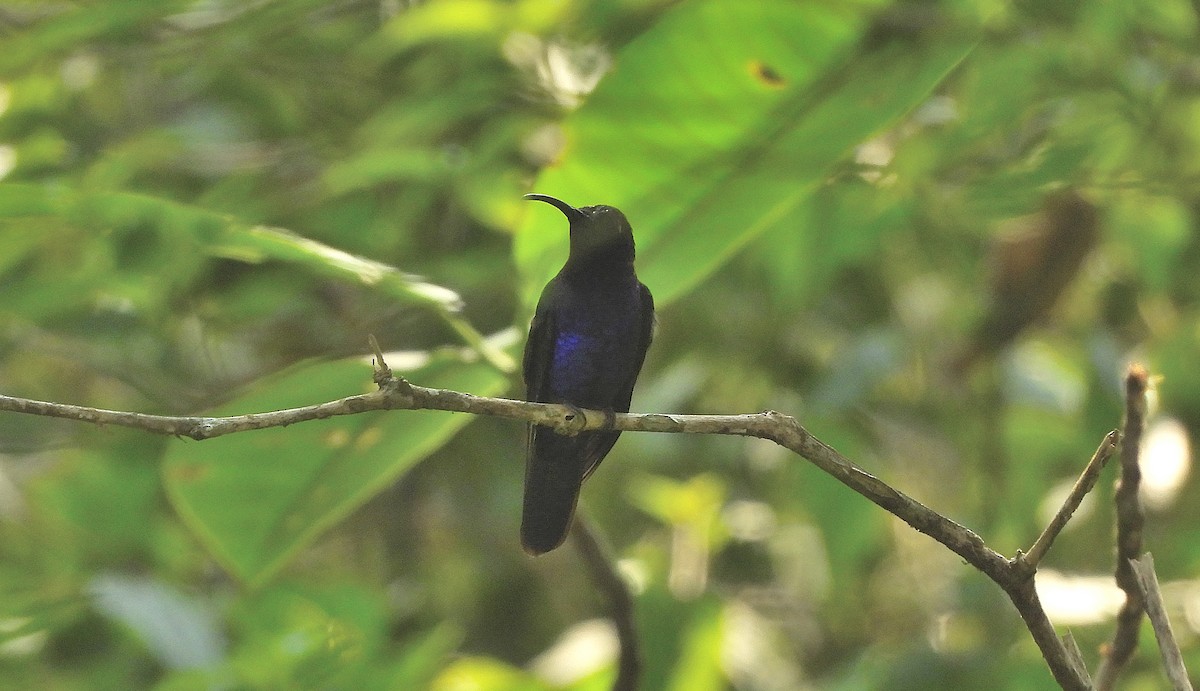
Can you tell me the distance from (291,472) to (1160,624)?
1522 millimetres

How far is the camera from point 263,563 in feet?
7.38

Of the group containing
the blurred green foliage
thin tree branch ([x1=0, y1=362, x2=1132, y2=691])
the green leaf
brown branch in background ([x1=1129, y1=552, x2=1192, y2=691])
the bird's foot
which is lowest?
the blurred green foliage

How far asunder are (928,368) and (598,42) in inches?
73.8

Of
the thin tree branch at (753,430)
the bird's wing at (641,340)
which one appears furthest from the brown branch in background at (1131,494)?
the bird's wing at (641,340)

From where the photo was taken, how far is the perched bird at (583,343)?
210 centimetres

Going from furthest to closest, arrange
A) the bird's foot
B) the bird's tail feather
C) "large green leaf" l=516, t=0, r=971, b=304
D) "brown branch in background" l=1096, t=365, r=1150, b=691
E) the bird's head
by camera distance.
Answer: "large green leaf" l=516, t=0, r=971, b=304 < the bird's head < the bird's tail feather < the bird's foot < "brown branch in background" l=1096, t=365, r=1150, b=691

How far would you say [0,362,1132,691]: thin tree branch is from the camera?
1.29m

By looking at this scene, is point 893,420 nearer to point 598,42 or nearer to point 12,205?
point 598,42

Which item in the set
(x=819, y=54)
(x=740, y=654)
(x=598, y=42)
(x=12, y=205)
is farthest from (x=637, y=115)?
(x=740, y=654)

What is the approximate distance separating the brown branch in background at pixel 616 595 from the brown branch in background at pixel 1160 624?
94cm

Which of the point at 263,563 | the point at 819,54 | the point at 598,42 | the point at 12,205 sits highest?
the point at 819,54

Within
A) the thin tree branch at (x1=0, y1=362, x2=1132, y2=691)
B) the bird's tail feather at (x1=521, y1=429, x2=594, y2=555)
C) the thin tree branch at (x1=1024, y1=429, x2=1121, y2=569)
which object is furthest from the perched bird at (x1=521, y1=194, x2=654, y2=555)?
the thin tree branch at (x1=1024, y1=429, x2=1121, y2=569)

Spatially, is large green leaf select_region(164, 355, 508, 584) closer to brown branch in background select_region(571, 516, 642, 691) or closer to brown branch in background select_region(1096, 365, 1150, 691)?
brown branch in background select_region(571, 516, 642, 691)

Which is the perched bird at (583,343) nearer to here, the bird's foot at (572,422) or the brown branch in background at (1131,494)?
Result: the bird's foot at (572,422)
